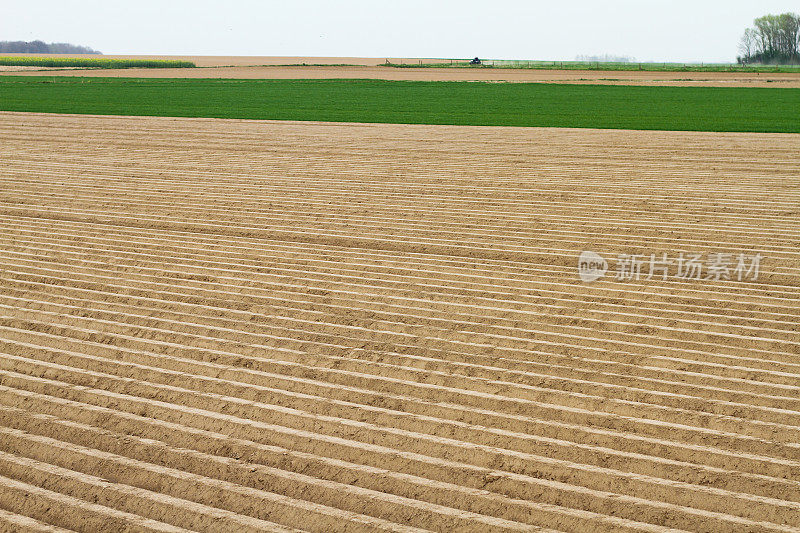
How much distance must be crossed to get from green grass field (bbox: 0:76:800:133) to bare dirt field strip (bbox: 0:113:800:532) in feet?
33.0

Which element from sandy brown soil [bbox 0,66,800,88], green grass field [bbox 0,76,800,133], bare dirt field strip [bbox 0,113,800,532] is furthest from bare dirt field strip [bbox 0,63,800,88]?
bare dirt field strip [bbox 0,113,800,532]

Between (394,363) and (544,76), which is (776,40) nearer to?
(544,76)

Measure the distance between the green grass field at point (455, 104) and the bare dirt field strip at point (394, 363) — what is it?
10069 millimetres

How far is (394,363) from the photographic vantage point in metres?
4.67

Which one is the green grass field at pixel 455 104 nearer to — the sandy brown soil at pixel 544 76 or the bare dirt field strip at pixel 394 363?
the sandy brown soil at pixel 544 76

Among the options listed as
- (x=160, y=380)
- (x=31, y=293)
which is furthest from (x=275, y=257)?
(x=160, y=380)

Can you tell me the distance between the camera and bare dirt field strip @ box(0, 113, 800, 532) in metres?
3.39

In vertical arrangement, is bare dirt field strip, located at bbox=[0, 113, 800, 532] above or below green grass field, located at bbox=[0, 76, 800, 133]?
below

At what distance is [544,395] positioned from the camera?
423cm

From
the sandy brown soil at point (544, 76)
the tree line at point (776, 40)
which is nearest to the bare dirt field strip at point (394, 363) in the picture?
the sandy brown soil at point (544, 76)

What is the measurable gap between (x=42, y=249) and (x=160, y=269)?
1396 millimetres

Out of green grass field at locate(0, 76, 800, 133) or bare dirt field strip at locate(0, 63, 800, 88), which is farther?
bare dirt field strip at locate(0, 63, 800, 88)

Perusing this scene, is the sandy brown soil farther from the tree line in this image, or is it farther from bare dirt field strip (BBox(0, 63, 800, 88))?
the tree line

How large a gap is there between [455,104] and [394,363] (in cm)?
2151
